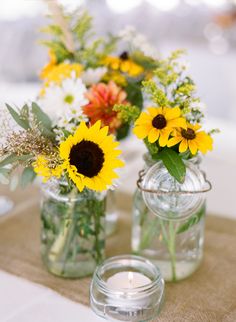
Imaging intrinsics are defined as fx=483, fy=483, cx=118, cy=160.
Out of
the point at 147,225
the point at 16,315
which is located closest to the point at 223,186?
the point at 147,225

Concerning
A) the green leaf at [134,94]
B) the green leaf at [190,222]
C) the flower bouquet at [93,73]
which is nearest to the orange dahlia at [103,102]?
the flower bouquet at [93,73]

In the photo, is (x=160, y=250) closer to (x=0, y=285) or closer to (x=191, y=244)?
(x=191, y=244)

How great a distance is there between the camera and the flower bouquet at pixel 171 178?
66 centimetres

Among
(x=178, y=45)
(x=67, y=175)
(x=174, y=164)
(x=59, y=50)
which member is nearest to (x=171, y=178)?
(x=174, y=164)

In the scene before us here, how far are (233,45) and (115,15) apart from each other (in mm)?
853

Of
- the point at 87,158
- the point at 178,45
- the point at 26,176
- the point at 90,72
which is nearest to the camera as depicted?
the point at 87,158

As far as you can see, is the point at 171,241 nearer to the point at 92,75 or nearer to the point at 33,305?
the point at 33,305

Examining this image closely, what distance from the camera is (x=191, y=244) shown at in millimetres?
783

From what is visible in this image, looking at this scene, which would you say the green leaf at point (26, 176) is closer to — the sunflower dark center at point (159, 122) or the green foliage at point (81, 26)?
the sunflower dark center at point (159, 122)

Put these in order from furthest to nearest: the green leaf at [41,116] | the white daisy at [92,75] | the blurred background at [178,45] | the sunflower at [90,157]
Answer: the blurred background at [178,45] < the white daisy at [92,75] < the green leaf at [41,116] < the sunflower at [90,157]

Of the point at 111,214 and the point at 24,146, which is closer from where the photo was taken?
the point at 24,146

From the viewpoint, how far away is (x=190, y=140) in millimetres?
666

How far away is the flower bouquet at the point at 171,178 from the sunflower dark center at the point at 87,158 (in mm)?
62

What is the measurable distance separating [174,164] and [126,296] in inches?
7.5
